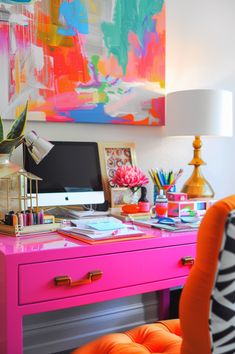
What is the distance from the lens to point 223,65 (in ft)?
7.22

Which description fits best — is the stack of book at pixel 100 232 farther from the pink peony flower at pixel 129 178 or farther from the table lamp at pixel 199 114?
the table lamp at pixel 199 114

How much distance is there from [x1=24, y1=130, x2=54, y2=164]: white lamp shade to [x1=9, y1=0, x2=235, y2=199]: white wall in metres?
0.34

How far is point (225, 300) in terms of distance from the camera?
696 mm

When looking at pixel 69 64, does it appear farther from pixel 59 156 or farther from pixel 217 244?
pixel 217 244

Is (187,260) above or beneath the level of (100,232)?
beneath

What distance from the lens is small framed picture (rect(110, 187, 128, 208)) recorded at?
1.66m

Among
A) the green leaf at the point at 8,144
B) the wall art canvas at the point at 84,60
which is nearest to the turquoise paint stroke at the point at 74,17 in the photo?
the wall art canvas at the point at 84,60

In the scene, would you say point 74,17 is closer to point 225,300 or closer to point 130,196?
point 130,196

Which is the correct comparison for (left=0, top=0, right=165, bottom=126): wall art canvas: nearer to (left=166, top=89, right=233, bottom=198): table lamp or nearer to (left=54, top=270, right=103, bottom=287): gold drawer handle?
(left=166, top=89, right=233, bottom=198): table lamp

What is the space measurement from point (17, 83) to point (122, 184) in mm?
602

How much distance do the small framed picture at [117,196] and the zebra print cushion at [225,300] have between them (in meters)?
0.98

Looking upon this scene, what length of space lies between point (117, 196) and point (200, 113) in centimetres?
55

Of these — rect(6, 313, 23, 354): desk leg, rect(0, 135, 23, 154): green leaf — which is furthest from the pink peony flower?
rect(6, 313, 23, 354): desk leg

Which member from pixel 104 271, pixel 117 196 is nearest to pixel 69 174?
pixel 117 196
